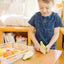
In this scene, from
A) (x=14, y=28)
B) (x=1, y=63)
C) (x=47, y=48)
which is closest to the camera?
(x=1, y=63)

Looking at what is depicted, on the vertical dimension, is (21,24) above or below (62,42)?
above

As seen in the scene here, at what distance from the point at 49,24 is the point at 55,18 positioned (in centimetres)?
9

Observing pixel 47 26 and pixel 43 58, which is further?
pixel 47 26

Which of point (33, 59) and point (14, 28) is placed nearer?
point (33, 59)

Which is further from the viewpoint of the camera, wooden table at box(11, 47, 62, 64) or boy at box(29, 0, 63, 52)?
boy at box(29, 0, 63, 52)

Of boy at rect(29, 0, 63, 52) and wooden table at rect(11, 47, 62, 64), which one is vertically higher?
boy at rect(29, 0, 63, 52)

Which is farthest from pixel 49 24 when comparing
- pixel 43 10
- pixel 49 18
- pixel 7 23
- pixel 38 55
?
pixel 7 23

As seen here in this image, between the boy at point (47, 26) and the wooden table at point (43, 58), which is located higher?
the boy at point (47, 26)

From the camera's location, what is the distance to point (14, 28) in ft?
8.41

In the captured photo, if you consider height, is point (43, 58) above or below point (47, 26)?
below

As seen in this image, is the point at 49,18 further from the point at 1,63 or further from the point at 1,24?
the point at 1,24

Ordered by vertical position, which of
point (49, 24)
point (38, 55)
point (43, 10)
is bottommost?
point (38, 55)

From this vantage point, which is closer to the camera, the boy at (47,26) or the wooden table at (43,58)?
the wooden table at (43,58)

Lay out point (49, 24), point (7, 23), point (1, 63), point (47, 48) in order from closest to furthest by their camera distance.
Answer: point (1, 63) < point (47, 48) < point (49, 24) < point (7, 23)
